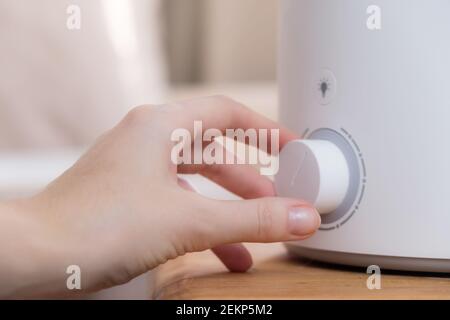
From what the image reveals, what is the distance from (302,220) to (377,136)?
0.08 m

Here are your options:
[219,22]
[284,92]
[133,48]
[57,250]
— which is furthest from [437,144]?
[219,22]

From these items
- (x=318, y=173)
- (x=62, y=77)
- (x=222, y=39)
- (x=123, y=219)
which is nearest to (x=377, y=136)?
(x=318, y=173)

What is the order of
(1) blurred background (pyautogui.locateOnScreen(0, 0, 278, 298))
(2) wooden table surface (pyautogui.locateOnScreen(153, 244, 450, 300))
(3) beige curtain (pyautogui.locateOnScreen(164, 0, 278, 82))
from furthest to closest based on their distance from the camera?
(3) beige curtain (pyautogui.locateOnScreen(164, 0, 278, 82)) → (1) blurred background (pyautogui.locateOnScreen(0, 0, 278, 298)) → (2) wooden table surface (pyautogui.locateOnScreen(153, 244, 450, 300))

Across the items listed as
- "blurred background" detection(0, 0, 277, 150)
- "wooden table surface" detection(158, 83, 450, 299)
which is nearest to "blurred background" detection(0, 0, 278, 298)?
"blurred background" detection(0, 0, 277, 150)

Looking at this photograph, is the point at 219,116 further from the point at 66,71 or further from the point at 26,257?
the point at 66,71

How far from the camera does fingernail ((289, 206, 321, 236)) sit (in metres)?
0.48

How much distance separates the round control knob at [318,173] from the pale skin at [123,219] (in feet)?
0.11

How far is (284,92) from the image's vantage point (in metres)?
0.60

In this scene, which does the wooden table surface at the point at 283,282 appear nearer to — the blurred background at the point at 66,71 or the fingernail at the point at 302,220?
the fingernail at the point at 302,220

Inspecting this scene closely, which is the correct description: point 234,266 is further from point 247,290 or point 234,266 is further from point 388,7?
point 388,7

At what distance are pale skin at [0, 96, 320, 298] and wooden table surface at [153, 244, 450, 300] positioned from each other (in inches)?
1.1

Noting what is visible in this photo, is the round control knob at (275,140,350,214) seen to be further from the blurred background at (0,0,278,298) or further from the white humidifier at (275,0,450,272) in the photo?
the blurred background at (0,0,278,298)

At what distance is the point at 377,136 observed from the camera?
1.65ft

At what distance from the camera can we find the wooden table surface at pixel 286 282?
427mm
